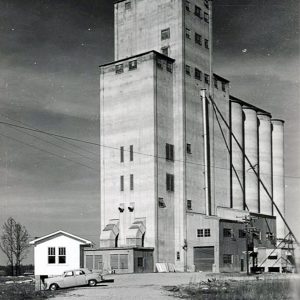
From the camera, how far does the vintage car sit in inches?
1330

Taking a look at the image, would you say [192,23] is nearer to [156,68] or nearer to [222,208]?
[156,68]

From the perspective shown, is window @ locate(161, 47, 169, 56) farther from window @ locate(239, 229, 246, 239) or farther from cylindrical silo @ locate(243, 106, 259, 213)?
window @ locate(239, 229, 246, 239)

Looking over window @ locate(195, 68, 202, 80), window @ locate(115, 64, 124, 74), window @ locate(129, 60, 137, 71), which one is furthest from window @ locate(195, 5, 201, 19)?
window @ locate(115, 64, 124, 74)

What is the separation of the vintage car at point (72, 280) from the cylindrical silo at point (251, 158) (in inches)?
1779

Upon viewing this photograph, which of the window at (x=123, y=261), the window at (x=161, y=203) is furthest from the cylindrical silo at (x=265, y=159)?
the window at (x=123, y=261)

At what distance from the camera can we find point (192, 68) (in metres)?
67.9

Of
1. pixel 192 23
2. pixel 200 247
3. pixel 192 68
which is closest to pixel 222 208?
pixel 200 247

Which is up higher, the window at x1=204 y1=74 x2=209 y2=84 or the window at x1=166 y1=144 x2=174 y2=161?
the window at x1=204 y1=74 x2=209 y2=84

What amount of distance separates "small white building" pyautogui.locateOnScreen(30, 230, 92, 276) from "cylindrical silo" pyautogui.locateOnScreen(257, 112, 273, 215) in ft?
137

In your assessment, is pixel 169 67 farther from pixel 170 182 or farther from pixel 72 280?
pixel 72 280

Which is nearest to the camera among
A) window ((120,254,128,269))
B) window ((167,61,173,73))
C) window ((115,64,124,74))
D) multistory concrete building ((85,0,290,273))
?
window ((120,254,128,269))

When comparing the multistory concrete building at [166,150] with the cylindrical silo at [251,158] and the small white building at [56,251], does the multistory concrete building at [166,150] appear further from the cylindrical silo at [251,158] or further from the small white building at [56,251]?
the small white building at [56,251]

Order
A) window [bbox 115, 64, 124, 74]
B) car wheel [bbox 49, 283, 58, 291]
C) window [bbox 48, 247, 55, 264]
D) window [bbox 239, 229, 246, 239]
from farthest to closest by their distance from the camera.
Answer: window [bbox 115, 64, 124, 74] < window [bbox 239, 229, 246, 239] < window [bbox 48, 247, 55, 264] < car wheel [bbox 49, 283, 58, 291]

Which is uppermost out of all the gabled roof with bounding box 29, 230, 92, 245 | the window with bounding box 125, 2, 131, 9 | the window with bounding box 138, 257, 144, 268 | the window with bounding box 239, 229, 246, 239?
the window with bounding box 125, 2, 131, 9
